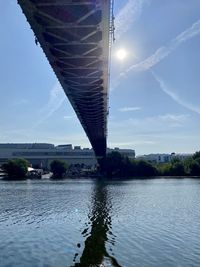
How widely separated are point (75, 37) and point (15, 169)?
125944 mm

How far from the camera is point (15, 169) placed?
478 ft

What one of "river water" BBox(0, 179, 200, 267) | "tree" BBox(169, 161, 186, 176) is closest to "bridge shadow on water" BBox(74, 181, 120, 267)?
"river water" BBox(0, 179, 200, 267)

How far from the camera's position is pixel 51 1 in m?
20.3

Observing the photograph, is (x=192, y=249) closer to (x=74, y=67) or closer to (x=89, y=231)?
(x=89, y=231)

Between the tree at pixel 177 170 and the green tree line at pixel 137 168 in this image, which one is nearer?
the tree at pixel 177 170

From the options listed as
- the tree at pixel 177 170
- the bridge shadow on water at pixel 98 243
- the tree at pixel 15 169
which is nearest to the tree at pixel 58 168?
the tree at pixel 15 169

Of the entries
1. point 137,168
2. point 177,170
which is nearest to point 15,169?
point 137,168

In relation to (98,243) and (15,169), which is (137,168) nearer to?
(15,169)

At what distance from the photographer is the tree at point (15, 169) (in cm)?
14450

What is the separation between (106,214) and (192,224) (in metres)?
9.76

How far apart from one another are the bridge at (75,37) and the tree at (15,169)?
111 metres

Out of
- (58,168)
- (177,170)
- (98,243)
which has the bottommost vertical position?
(98,243)

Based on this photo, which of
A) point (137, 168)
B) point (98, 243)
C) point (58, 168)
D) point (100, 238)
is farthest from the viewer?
point (58, 168)

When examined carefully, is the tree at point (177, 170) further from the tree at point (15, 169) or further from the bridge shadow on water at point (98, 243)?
the bridge shadow on water at point (98, 243)
